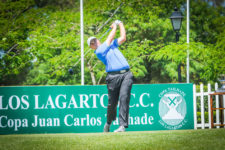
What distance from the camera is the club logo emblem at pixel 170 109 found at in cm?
905

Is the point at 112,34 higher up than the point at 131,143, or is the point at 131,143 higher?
the point at 112,34

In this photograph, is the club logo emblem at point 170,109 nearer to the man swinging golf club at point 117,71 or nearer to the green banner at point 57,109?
the green banner at point 57,109

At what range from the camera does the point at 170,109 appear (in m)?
9.05

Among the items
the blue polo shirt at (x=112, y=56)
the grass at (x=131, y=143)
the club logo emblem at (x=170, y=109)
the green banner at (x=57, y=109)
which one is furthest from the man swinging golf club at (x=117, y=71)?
the club logo emblem at (x=170, y=109)

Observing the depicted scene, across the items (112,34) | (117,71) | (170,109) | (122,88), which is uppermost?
(112,34)

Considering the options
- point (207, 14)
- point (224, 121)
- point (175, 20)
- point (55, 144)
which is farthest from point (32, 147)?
→ point (207, 14)

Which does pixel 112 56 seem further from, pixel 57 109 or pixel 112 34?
pixel 57 109

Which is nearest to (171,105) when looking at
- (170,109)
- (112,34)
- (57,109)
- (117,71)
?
(170,109)

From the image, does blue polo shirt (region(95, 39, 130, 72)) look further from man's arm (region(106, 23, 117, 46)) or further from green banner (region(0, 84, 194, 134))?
green banner (region(0, 84, 194, 134))

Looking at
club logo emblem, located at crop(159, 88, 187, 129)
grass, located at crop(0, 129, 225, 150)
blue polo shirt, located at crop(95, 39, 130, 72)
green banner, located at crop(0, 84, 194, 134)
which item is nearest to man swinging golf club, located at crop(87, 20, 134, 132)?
blue polo shirt, located at crop(95, 39, 130, 72)

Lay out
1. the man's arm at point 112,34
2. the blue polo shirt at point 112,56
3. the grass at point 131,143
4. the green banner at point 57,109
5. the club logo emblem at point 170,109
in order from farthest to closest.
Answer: the club logo emblem at point 170,109
the green banner at point 57,109
the blue polo shirt at point 112,56
the man's arm at point 112,34
the grass at point 131,143

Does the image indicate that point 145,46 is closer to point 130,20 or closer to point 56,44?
point 130,20

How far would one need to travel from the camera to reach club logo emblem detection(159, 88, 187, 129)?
9047mm

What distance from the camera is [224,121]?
33.0 ft
